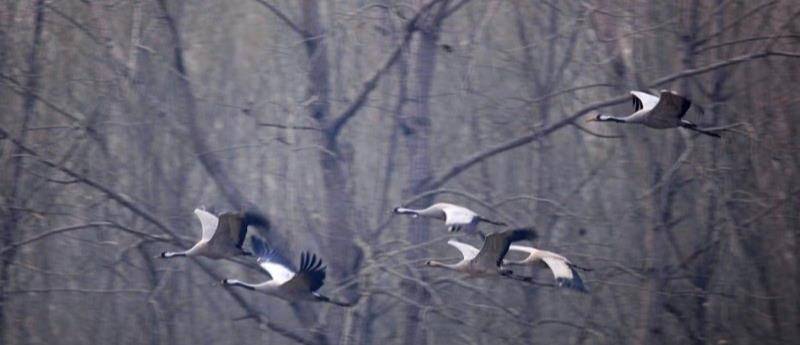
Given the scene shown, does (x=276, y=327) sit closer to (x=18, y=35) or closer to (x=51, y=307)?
(x=51, y=307)

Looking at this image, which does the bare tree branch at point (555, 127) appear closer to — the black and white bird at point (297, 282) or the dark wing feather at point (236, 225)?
the black and white bird at point (297, 282)

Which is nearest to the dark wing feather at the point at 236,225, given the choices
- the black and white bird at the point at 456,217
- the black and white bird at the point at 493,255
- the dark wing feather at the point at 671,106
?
the black and white bird at the point at 456,217

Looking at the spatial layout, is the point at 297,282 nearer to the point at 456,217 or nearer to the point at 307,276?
the point at 307,276

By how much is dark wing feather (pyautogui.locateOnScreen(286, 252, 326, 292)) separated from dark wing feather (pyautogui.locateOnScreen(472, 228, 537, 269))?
866mm

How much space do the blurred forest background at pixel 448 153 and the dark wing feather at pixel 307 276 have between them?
4.30 feet

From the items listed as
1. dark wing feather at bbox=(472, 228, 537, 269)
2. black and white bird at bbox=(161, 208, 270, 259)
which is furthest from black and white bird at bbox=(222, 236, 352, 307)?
dark wing feather at bbox=(472, 228, 537, 269)

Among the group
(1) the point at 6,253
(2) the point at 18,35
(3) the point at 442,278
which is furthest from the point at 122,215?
(3) the point at 442,278

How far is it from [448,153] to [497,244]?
2.00 meters

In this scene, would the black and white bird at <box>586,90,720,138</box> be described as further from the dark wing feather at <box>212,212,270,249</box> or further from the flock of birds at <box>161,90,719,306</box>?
the dark wing feather at <box>212,212,270,249</box>

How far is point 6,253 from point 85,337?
981mm

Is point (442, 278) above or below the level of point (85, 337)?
above

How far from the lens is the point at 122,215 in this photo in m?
8.62

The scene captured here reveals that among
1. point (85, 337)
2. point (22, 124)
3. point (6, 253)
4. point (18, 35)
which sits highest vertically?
point (18, 35)

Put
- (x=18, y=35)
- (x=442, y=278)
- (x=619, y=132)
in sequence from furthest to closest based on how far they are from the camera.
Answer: (x=18, y=35)
(x=619, y=132)
(x=442, y=278)
